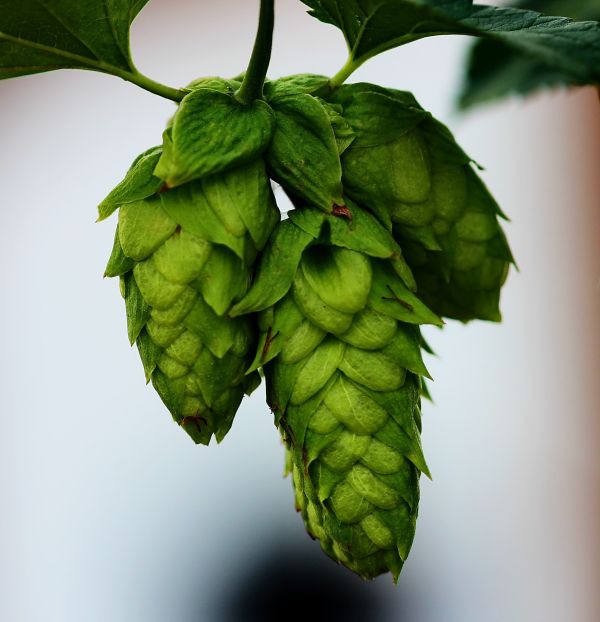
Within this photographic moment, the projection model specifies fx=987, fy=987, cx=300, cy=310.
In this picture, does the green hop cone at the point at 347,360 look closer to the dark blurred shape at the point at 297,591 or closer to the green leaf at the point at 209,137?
the green leaf at the point at 209,137

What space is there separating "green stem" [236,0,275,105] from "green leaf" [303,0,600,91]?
52 millimetres

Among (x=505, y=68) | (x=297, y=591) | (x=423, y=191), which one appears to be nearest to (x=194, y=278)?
(x=423, y=191)

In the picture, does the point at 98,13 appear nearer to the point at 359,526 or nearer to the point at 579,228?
the point at 359,526

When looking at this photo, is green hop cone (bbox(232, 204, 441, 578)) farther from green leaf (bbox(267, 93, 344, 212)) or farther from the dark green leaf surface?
the dark green leaf surface

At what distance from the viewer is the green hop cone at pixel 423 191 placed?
0.49 meters

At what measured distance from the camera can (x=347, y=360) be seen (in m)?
0.48

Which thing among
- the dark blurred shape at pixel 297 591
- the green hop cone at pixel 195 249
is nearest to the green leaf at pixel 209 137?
the green hop cone at pixel 195 249

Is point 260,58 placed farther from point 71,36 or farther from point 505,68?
point 505,68

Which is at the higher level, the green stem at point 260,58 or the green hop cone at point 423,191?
the green stem at point 260,58

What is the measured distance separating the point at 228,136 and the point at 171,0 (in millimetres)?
3118

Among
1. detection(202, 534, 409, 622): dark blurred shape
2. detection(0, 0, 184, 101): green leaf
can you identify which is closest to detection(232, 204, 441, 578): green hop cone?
detection(0, 0, 184, 101): green leaf

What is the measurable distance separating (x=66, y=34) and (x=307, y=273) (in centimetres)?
18

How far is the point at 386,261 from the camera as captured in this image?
19.2 inches

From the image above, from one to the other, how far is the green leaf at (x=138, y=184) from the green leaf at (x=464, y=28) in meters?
0.11
